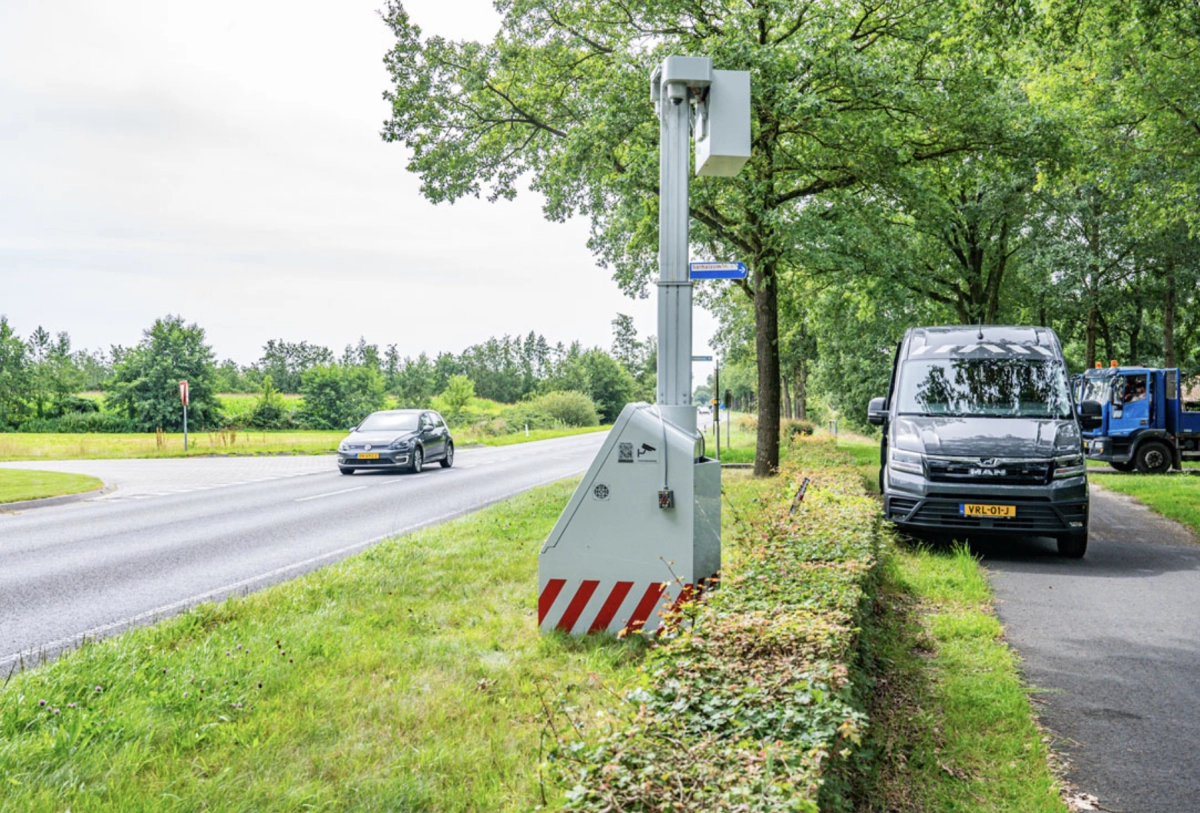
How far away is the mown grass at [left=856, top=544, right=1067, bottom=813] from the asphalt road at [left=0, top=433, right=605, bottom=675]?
5.13 metres

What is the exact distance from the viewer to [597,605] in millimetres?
5137

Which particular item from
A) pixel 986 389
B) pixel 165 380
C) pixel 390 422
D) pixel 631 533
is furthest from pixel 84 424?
pixel 631 533

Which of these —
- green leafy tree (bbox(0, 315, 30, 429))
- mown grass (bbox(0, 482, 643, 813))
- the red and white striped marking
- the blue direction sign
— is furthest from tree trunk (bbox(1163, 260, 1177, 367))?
green leafy tree (bbox(0, 315, 30, 429))

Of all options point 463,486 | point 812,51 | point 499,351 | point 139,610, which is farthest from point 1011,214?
point 499,351

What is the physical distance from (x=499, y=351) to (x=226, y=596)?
110 metres

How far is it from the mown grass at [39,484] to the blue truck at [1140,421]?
23537mm

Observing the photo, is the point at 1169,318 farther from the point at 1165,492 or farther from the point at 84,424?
the point at 84,424

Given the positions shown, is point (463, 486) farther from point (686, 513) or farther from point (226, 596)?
point (686, 513)

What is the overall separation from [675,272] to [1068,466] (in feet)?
17.6

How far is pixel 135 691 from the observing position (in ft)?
13.8

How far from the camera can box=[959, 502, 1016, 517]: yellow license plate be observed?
26.2ft

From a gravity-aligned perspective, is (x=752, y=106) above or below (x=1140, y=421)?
above

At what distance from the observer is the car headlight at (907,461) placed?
27.5 feet

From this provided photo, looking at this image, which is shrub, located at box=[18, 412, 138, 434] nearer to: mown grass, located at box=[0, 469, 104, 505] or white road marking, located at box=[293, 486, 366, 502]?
mown grass, located at box=[0, 469, 104, 505]
